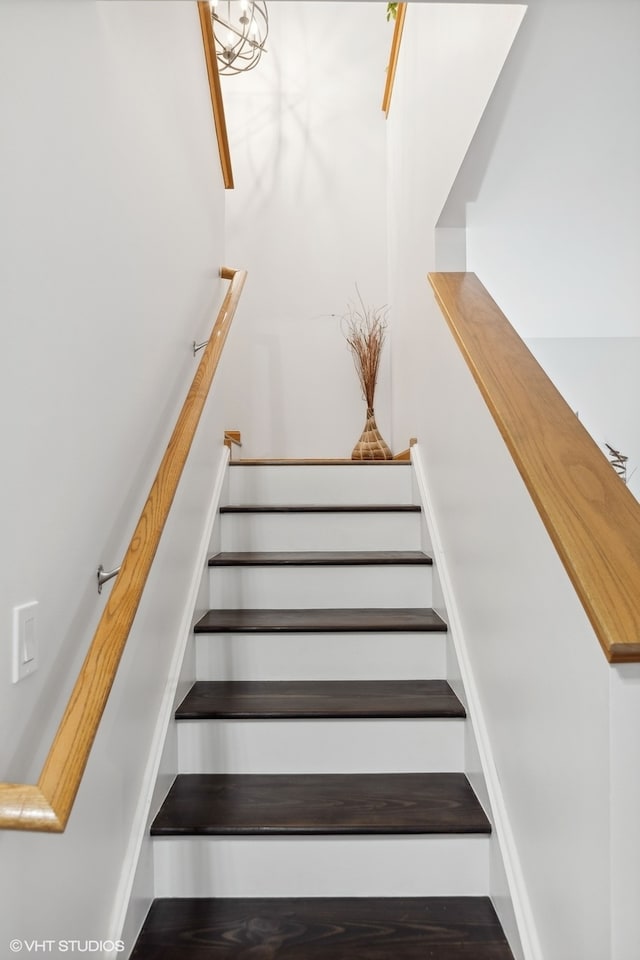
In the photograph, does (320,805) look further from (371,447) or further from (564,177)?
(371,447)

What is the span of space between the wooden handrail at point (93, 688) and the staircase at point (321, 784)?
623 mm

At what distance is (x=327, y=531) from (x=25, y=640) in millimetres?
1574

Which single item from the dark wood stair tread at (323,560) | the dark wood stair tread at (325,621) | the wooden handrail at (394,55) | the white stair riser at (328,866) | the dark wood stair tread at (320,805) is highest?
the wooden handrail at (394,55)

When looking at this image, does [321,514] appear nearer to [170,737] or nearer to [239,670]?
[239,670]

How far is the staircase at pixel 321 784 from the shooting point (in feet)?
4.32

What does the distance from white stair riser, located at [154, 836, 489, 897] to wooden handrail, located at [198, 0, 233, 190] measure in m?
2.55

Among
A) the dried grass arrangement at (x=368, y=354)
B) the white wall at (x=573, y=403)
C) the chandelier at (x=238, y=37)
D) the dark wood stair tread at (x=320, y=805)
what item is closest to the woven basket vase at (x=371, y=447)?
the dried grass arrangement at (x=368, y=354)

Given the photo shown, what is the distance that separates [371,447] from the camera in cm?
349

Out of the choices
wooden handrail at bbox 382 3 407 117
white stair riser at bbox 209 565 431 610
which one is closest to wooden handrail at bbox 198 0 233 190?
wooden handrail at bbox 382 3 407 117

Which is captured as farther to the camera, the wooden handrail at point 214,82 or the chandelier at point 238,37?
the chandelier at point 238,37

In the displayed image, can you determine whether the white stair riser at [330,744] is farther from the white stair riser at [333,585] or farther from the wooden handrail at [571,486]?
the wooden handrail at [571,486]

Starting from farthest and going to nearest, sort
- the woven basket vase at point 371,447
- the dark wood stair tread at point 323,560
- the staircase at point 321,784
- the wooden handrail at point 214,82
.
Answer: the woven basket vase at point 371,447 → the wooden handrail at point 214,82 → the dark wood stair tread at point 323,560 → the staircase at point 321,784

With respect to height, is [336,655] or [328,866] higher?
[336,655]

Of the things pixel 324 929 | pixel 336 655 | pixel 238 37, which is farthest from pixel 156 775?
pixel 238 37
